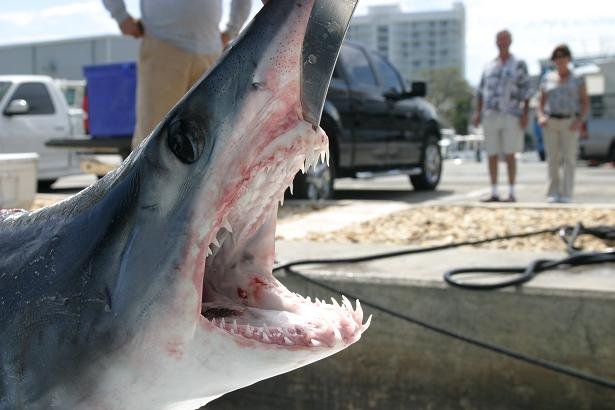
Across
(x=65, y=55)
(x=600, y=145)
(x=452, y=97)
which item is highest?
(x=65, y=55)

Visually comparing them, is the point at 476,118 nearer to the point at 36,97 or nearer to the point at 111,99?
the point at 111,99

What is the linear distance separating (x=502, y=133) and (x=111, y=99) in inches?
154

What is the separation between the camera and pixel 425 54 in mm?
153875

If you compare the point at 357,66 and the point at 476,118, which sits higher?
the point at 357,66

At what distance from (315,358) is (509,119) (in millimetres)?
6924

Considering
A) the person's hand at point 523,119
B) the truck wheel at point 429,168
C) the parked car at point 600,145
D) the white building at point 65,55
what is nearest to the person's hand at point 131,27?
the person's hand at point 523,119

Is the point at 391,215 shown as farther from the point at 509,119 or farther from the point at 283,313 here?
the point at 283,313

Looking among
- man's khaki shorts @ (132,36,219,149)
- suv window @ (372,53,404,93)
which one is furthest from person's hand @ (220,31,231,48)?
suv window @ (372,53,404,93)

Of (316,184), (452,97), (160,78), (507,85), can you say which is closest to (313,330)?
(160,78)

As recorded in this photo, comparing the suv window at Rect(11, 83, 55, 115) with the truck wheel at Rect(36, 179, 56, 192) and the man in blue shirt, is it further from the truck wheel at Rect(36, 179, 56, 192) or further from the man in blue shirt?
the man in blue shirt

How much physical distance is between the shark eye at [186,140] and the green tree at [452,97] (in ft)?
251

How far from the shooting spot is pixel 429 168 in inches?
404

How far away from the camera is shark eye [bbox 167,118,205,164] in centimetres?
109

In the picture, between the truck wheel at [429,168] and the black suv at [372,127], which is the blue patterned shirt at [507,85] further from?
the truck wheel at [429,168]
